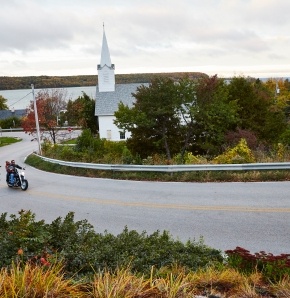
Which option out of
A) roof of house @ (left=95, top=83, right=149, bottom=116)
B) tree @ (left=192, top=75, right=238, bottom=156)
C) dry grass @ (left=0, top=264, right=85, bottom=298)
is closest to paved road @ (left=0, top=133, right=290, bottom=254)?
dry grass @ (left=0, top=264, right=85, bottom=298)

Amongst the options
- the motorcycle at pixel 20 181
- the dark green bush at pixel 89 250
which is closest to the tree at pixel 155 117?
the motorcycle at pixel 20 181

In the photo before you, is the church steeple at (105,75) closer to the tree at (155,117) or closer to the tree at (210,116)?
the tree at (155,117)

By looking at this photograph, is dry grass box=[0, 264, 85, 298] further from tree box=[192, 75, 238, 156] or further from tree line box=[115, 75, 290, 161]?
tree box=[192, 75, 238, 156]

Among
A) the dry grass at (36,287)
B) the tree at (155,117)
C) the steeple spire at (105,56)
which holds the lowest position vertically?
the dry grass at (36,287)

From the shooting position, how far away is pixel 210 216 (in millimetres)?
9891

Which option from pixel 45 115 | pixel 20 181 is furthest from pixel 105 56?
pixel 20 181

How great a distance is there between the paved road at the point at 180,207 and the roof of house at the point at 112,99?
3216cm

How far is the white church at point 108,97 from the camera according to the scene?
47188 millimetres

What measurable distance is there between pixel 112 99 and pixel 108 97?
2.19 feet

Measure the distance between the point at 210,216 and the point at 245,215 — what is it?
3.01ft

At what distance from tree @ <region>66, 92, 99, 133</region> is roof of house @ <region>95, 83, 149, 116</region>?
2261mm

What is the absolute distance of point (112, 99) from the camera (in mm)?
48812

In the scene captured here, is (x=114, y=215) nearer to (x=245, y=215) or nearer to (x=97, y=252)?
(x=245, y=215)

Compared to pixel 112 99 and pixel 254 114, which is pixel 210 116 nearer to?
pixel 254 114
